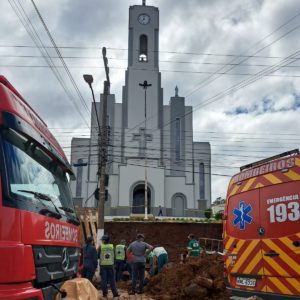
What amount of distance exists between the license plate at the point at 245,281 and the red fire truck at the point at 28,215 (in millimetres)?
2876

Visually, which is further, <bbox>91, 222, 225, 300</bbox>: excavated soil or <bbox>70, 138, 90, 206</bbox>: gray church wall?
<bbox>70, 138, 90, 206</bbox>: gray church wall

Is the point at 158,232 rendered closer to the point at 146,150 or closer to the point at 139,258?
the point at 139,258

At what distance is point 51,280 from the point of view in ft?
12.2

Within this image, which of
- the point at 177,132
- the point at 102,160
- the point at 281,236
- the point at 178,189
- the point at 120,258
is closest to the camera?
the point at 281,236

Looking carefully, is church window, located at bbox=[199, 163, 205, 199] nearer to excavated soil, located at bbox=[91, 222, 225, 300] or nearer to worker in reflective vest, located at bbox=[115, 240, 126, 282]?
worker in reflective vest, located at bbox=[115, 240, 126, 282]

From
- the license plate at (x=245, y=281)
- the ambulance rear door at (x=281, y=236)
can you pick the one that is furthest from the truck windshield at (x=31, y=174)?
the license plate at (x=245, y=281)

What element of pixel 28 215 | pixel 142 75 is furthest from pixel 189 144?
pixel 28 215

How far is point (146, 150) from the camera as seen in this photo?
41.8 metres

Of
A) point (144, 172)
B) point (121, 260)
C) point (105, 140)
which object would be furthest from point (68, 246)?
point (144, 172)

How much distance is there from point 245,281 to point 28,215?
412 cm

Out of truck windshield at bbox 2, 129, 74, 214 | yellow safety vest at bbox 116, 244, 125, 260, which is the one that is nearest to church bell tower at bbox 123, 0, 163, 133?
yellow safety vest at bbox 116, 244, 125, 260

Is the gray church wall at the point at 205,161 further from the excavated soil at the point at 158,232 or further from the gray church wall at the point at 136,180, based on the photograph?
the excavated soil at the point at 158,232

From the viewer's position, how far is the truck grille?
3445mm

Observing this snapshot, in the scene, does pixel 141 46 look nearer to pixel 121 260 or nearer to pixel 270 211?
pixel 121 260
